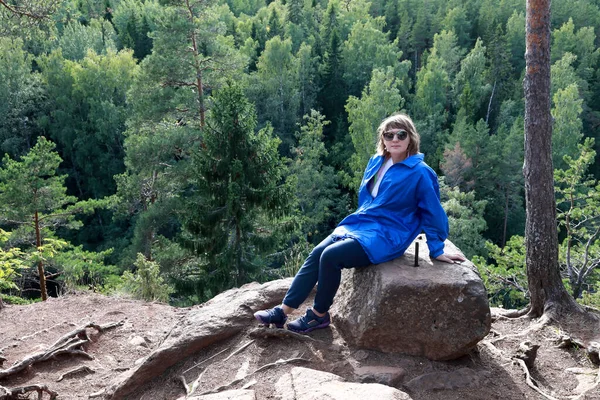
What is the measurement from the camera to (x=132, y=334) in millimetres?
5316

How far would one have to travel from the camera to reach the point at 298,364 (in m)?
3.61

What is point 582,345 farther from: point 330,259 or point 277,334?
point 277,334

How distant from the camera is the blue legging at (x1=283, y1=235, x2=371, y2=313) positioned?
144 inches

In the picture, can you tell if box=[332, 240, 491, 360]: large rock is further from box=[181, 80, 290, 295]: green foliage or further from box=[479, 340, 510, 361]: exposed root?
box=[181, 80, 290, 295]: green foliage

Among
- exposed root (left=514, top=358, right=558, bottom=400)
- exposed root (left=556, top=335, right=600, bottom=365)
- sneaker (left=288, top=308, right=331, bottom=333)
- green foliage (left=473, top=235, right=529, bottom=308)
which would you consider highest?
sneaker (left=288, top=308, right=331, bottom=333)

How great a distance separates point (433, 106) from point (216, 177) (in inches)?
1111

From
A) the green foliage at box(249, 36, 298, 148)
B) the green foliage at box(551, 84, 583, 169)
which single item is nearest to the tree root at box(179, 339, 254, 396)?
the green foliage at box(249, 36, 298, 148)

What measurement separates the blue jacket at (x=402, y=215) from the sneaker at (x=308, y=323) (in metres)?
0.63

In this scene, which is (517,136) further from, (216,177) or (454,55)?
(216,177)

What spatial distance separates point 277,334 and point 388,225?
115 cm

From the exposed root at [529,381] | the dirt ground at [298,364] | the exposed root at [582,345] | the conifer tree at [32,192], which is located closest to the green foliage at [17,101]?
the conifer tree at [32,192]

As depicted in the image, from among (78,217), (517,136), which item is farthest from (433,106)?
(78,217)

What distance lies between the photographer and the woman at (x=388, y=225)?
368cm

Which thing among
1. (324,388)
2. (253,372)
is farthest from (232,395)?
(324,388)
